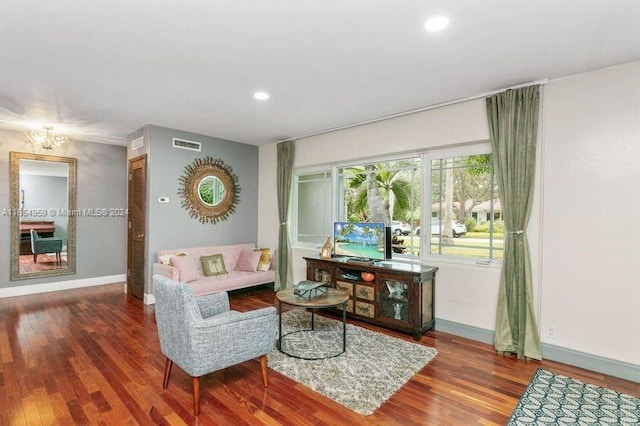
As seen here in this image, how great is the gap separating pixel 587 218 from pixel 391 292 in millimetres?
2003

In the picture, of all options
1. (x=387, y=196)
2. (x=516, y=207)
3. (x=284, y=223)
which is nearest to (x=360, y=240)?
(x=387, y=196)

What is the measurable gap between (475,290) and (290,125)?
3.30 m

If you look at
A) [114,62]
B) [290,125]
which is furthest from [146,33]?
[290,125]

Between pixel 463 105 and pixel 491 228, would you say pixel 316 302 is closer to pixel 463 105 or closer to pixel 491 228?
pixel 491 228

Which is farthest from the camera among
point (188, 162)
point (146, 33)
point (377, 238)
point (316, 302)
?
point (188, 162)

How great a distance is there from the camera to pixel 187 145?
17.2 ft

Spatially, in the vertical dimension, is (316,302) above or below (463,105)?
below

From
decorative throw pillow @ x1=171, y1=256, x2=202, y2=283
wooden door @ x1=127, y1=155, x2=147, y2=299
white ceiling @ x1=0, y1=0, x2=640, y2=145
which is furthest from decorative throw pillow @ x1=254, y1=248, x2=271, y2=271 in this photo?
white ceiling @ x1=0, y1=0, x2=640, y2=145

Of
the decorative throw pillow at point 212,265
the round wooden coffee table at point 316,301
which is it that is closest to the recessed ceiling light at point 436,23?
the round wooden coffee table at point 316,301

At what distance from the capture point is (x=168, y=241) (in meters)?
5.05

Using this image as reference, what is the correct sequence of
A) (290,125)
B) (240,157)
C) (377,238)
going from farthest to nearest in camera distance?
(240,157) → (290,125) → (377,238)

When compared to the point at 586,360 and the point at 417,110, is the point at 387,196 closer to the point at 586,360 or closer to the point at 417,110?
the point at 417,110

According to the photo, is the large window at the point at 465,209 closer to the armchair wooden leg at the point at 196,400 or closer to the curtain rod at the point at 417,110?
the curtain rod at the point at 417,110

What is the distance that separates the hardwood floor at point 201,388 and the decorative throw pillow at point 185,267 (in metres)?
0.96
